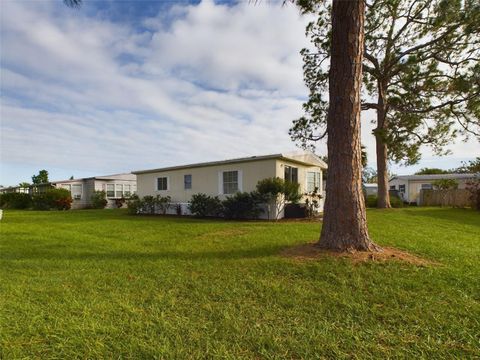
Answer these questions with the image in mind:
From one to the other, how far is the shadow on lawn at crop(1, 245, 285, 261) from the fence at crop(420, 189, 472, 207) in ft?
63.8

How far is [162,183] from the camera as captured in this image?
1783 cm

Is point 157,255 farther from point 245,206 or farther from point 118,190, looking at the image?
point 118,190

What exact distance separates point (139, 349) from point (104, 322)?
0.72m

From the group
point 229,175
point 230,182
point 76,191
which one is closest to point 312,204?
point 230,182

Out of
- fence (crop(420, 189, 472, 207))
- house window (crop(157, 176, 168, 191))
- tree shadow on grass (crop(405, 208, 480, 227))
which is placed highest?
house window (crop(157, 176, 168, 191))

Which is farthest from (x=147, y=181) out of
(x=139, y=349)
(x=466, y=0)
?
(x=466, y=0)

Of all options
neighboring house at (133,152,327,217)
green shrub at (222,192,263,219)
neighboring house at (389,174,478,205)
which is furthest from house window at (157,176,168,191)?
neighboring house at (389,174,478,205)

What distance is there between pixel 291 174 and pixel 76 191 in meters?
21.6

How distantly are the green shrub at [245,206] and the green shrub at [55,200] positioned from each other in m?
17.4

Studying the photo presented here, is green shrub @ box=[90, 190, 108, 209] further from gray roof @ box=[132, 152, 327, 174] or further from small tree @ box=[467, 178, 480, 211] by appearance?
small tree @ box=[467, 178, 480, 211]

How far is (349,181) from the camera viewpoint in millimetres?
5250

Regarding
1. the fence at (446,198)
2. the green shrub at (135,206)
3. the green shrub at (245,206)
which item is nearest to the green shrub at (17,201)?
the green shrub at (135,206)

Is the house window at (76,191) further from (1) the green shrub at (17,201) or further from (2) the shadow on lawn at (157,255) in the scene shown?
(2) the shadow on lawn at (157,255)

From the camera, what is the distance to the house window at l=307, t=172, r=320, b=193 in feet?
51.9
